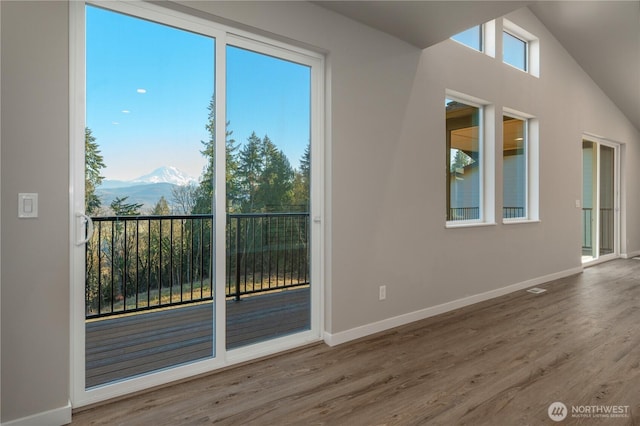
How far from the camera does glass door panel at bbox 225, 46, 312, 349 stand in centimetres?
266

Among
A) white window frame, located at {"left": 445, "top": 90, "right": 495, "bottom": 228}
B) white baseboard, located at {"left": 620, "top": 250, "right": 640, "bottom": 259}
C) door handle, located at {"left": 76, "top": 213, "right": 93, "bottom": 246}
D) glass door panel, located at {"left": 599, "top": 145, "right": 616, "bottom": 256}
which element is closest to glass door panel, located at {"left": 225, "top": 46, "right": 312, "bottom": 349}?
door handle, located at {"left": 76, "top": 213, "right": 93, "bottom": 246}

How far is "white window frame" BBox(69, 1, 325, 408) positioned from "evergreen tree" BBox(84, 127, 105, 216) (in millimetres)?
42

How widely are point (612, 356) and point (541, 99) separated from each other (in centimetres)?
366

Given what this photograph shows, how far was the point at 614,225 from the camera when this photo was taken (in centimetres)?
726

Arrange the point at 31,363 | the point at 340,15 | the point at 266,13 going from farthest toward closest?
the point at 340,15, the point at 266,13, the point at 31,363

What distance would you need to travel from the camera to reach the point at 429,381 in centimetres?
239

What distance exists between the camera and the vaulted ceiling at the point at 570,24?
2.93 meters

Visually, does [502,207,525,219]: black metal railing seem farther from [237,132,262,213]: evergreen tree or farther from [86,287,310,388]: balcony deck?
[237,132,262,213]: evergreen tree

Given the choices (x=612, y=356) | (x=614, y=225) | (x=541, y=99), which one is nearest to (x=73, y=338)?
(x=612, y=356)

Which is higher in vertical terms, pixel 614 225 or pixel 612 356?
pixel 614 225

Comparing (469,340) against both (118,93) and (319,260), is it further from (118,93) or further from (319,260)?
(118,93)

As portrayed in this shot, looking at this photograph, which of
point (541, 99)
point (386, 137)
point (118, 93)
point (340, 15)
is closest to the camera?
point (118, 93)

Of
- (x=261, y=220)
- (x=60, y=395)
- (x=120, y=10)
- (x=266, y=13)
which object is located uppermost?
(x=266, y=13)
